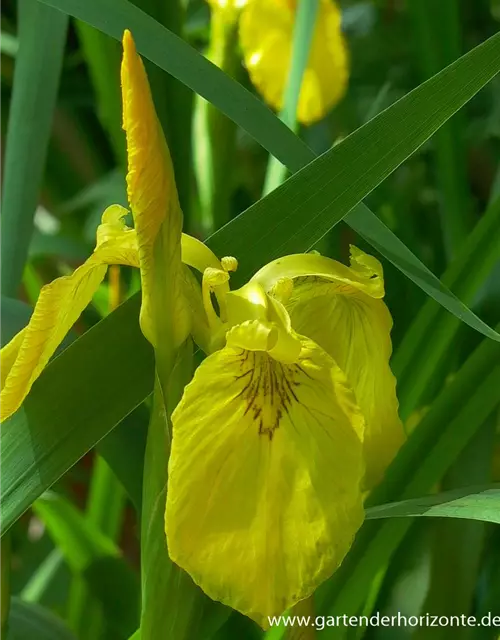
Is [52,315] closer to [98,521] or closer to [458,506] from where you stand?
[458,506]

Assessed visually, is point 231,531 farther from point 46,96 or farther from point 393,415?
point 46,96

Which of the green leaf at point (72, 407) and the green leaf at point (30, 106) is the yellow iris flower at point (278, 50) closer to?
the green leaf at point (30, 106)

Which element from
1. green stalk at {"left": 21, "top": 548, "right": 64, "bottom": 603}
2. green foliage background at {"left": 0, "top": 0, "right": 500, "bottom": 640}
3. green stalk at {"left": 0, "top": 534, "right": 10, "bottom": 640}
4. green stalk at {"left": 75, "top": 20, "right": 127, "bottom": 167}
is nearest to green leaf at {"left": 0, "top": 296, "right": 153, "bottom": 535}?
green foliage background at {"left": 0, "top": 0, "right": 500, "bottom": 640}

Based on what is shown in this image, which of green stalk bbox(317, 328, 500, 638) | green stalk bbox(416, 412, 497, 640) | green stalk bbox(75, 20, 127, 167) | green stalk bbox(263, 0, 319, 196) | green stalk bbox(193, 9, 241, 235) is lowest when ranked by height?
green stalk bbox(416, 412, 497, 640)

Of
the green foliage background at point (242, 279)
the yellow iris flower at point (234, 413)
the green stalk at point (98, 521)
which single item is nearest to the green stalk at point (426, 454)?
the green foliage background at point (242, 279)

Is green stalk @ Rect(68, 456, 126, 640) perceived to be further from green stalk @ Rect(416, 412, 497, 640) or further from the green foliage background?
green stalk @ Rect(416, 412, 497, 640)

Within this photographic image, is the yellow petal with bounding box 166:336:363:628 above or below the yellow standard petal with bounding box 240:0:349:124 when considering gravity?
below

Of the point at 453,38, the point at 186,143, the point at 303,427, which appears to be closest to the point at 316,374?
the point at 303,427

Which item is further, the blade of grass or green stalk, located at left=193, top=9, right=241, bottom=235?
green stalk, located at left=193, top=9, right=241, bottom=235
